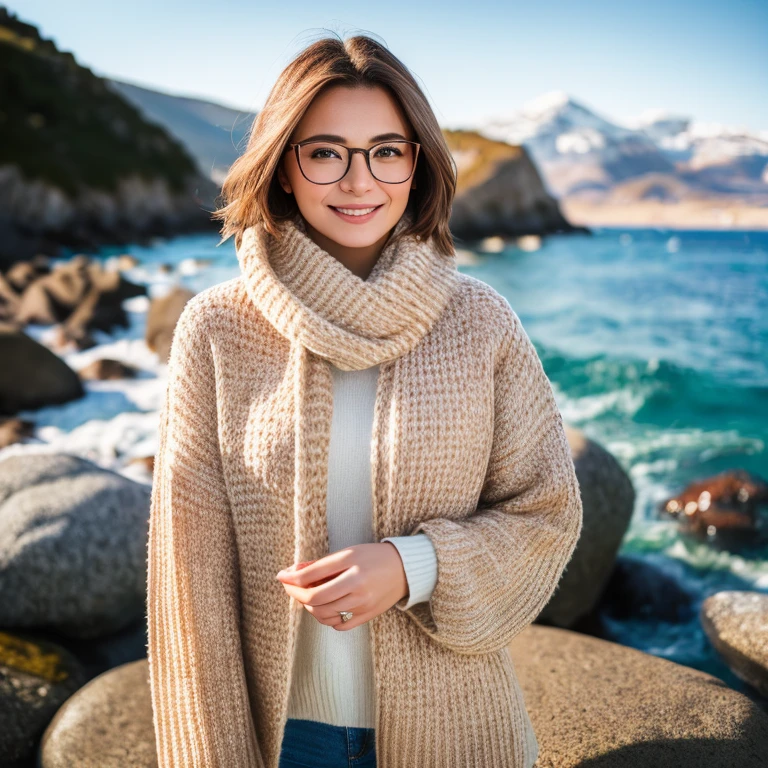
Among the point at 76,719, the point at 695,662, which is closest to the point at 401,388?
the point at 76,719

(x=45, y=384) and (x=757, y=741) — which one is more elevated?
(x=757, y=741)

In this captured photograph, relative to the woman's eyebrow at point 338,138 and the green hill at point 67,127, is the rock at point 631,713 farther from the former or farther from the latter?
the green hill at point 67,127

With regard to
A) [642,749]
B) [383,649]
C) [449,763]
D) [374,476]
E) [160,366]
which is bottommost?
[160,366]

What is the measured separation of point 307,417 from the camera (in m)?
1.63

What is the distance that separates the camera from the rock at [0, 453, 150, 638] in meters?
3.71

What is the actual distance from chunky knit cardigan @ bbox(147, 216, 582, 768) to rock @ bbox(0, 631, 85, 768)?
1576mm

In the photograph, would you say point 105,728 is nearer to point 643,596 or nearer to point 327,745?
point 327,745

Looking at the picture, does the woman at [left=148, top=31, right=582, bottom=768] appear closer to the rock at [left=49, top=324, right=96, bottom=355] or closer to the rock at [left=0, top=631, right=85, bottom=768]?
the rock at [left=0, top=631, right=85, bottom=768]

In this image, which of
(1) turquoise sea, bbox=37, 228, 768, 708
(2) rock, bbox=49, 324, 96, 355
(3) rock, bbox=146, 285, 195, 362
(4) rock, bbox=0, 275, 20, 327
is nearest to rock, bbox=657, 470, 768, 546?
(1) turquoise sea, bbox=37, 228, 768, 708

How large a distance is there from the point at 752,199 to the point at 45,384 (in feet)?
294

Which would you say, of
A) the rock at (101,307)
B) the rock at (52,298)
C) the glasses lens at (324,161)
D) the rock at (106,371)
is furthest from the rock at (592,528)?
the rock at (52,298)

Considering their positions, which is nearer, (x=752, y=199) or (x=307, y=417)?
(x=307, y=417)

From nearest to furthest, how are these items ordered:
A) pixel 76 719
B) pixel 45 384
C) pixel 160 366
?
pixel 76 719 → pixel 45 384 → pixel 160 366

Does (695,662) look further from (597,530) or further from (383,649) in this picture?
(383,649)
